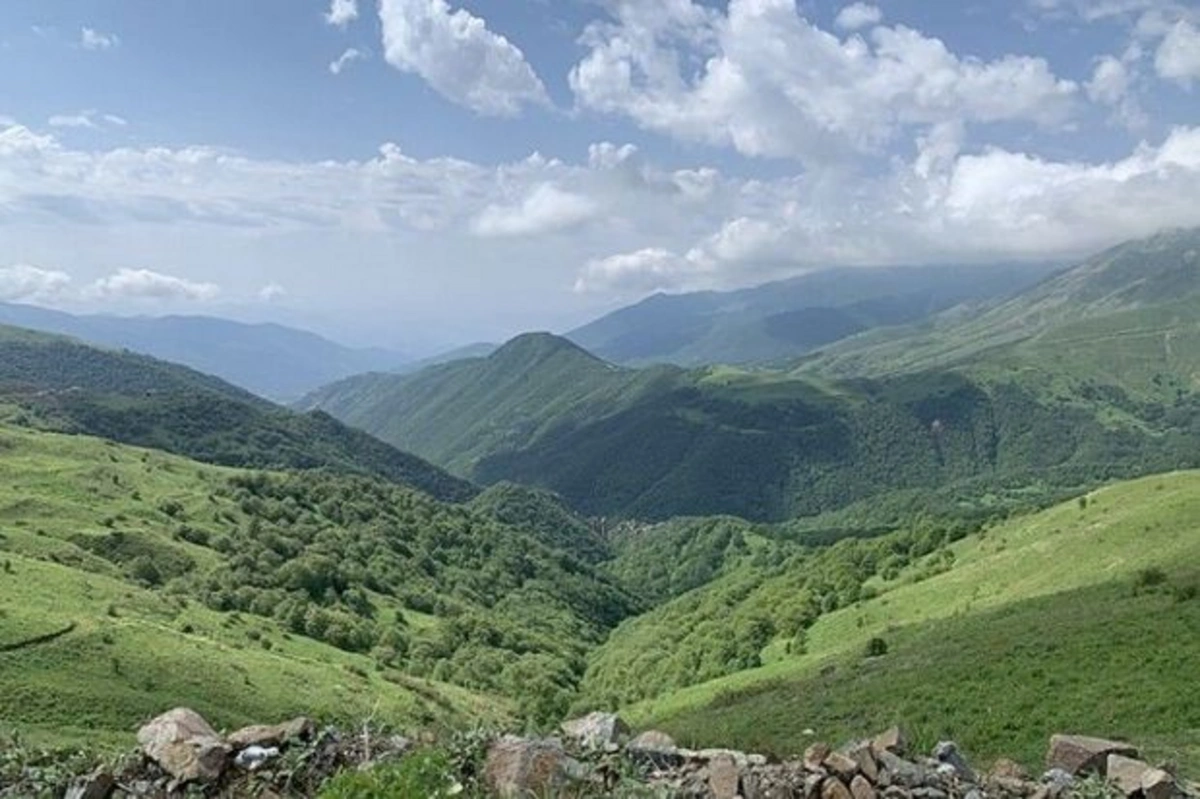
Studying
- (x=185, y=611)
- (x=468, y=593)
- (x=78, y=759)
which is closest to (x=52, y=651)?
(x=185, y=611)

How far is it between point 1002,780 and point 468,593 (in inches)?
6840

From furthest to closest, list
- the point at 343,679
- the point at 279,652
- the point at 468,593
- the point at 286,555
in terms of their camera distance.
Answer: the point at 468,593 < the point at 286,555 < the point at 279,652 < the point at 343,679

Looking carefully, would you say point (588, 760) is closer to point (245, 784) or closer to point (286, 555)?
point (245, 784)

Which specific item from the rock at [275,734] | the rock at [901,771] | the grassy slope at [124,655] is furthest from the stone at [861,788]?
the grassy slope at [124,655]

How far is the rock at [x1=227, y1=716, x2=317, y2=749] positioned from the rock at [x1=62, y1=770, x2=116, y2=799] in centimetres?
167

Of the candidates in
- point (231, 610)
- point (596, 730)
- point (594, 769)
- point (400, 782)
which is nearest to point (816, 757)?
point (596, 730)

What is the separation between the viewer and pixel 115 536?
115562mm

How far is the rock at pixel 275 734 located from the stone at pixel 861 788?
7914mm

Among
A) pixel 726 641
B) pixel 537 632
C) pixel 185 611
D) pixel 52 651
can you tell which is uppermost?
pixel 52 651

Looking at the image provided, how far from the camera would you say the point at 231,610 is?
107 m

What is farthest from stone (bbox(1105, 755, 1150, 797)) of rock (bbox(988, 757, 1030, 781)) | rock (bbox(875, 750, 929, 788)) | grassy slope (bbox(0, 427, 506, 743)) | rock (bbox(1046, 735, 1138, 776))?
grassy slope (bbox(0, 427, 506, 743))

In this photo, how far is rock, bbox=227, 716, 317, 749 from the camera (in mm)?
13984

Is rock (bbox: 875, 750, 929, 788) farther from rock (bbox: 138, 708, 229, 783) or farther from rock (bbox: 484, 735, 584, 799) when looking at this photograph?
rock (bbox: 138, 708, 229, 783)

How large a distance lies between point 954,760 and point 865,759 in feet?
6.08
